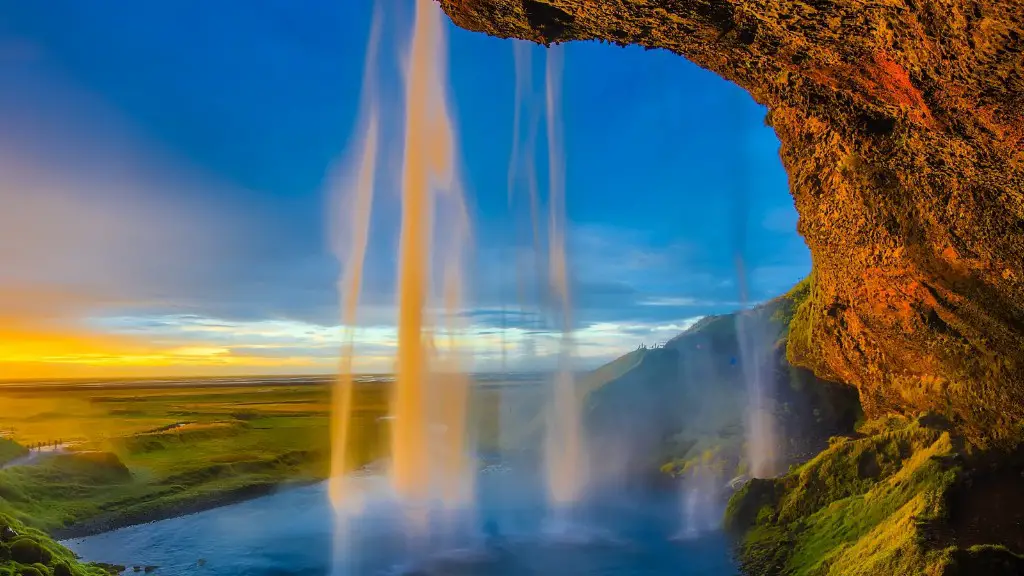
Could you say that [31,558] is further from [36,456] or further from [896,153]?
[36,456]

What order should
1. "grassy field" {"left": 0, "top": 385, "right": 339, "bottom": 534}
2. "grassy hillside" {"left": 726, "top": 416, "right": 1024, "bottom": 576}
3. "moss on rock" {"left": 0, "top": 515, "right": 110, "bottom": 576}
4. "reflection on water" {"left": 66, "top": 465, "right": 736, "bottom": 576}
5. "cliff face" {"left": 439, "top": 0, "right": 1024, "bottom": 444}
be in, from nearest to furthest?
"cliff face" {"left": 439, "top": 0, "right": 1024, "bottom": 444} → "grassy hillside" {"left": 726, "top": 416, "right": 1024, "bottom": 576} → "moss on rock" {"left": 0, "top": 515, "right": 110, "bottom": 576} → "reflection on water" {"left": 66, "top": 465, "right": 736, "bottom": 576} → "grassy field" {"left": 0, "top": 385, "right": 339, "bottom": 534}

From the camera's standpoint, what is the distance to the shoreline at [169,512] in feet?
105

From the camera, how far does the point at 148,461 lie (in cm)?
5047

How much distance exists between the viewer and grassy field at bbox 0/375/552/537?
34938mm

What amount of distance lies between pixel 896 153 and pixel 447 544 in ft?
83.0

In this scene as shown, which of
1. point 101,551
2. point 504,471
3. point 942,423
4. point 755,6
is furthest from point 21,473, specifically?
point 942,423

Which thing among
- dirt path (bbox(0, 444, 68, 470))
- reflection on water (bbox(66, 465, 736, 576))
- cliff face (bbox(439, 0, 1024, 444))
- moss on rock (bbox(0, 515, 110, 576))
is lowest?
reflection on water (bbox(66, 465, 736, 576))

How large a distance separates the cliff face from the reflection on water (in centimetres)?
1183

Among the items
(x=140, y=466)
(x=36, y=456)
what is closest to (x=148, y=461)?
Result: (x=140, y=466)

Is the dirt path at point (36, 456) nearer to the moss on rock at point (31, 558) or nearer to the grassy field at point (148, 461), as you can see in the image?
the grassy field at point (148, 461)

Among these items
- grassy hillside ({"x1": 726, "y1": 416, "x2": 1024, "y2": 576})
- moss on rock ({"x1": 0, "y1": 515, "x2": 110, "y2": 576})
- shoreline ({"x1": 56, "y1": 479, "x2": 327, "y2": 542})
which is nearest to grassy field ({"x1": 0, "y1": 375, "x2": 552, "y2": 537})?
shoreline ({"x1": 56, "y1": 479, "x2": 327, "y2": 542})

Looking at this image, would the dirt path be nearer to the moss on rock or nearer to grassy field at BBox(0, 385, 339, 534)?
grassy field at BBox(0, 385, 339, 534)

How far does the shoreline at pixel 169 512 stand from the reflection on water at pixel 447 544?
3.86 ft

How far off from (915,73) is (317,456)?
6026 centimetres
